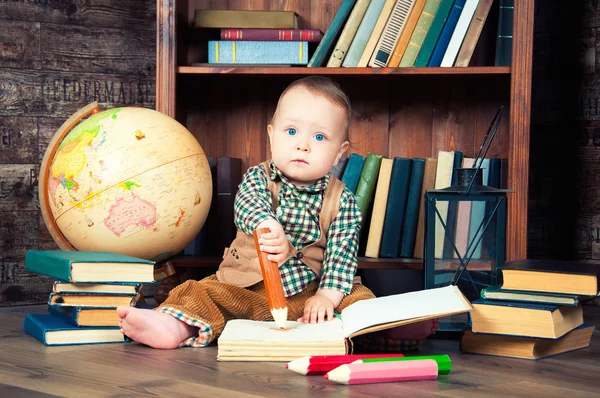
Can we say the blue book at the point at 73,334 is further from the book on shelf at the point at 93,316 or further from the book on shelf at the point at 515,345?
the book on shelf at the point at 515,345

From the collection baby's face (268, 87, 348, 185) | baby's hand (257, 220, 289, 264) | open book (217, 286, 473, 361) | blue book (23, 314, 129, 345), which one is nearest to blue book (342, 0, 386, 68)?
baby's face (268, 87, 348, 185)

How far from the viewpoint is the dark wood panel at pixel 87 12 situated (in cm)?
236

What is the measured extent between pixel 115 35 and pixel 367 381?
1.62 m

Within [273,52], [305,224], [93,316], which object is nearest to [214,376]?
[93,316]

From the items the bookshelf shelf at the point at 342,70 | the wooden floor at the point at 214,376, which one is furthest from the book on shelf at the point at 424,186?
the wooden floor at the point at 214,376

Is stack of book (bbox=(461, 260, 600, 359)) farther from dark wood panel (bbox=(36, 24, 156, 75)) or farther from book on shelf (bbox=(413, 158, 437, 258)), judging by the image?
dark wood panel (bbox=(36, 24, 156, 75))

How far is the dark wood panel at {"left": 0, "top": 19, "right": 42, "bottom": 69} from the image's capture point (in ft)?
7.72

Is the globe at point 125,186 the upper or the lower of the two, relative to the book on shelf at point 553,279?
upper

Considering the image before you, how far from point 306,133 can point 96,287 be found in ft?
1.91

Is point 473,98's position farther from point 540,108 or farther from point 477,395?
point 477,395

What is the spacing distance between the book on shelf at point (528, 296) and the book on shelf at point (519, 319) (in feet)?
0.05

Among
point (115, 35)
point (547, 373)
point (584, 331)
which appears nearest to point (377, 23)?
point (115, 35)

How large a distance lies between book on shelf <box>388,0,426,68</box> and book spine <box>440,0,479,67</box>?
114mm

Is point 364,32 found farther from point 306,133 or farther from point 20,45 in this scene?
point 20,45
